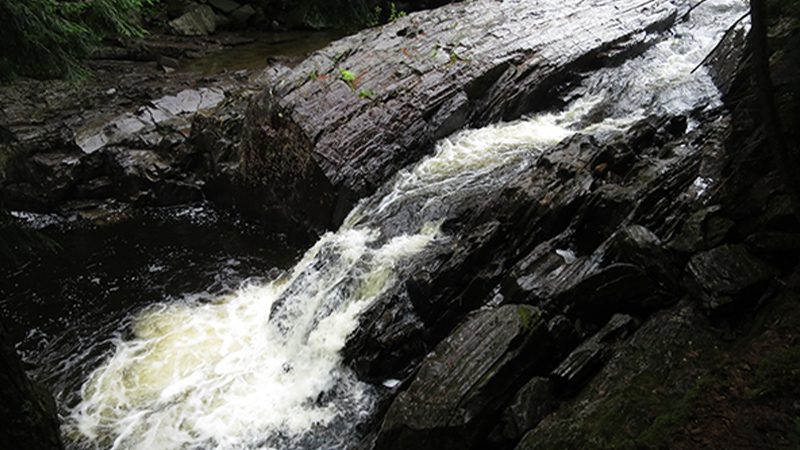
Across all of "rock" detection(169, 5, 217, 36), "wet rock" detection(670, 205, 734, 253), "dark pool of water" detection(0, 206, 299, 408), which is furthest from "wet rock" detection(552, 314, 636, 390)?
"rock" detection(169, 5, 217, 36)

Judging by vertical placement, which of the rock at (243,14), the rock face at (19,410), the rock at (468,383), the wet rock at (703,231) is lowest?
the rock at (468,383)

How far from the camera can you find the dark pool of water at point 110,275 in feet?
32.8

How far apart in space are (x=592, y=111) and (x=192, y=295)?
10.7 m

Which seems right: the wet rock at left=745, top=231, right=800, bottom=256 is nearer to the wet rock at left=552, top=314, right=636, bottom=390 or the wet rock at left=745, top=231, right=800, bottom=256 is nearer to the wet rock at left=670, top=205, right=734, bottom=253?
the wet rock at left=670, top=205, right=734, bottom=253

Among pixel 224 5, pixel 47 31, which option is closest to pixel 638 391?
pixel 47 31

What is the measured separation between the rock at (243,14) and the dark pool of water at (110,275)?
1279 centimetres

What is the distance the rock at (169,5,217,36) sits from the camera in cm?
2238

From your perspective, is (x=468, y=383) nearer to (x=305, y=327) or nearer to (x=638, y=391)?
(x=638, y=391)

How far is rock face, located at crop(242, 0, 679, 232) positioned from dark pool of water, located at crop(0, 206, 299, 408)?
165cm

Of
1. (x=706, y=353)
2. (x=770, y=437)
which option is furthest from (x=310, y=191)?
(x=770, y=437)

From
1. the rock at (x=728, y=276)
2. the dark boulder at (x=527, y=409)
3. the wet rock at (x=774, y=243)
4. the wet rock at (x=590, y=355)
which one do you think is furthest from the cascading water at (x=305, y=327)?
the wet rock at (x=774, y=243)

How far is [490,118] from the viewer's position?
1329cm

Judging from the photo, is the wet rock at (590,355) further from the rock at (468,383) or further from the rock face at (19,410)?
the rock face at (19,410)

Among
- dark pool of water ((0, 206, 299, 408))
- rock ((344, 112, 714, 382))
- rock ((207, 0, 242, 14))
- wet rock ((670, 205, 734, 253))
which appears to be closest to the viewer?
wet rock ((670, 205, 734, 253))
